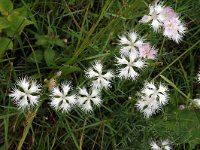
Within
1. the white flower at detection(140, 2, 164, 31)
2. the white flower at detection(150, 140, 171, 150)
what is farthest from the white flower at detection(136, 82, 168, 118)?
the white flower at detection(140, 2, 164, 31)

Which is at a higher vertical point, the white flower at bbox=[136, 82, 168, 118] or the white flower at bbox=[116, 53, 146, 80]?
the white flower at bbox=[116, 53, 146, 80]

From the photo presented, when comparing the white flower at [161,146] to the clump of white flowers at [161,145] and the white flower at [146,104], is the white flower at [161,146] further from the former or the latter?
the white flower at [146,104]

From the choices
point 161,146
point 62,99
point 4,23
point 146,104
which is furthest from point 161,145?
point 4,23

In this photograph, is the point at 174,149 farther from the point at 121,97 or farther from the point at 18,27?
the point at 18,27

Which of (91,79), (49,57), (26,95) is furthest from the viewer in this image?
(49,57)

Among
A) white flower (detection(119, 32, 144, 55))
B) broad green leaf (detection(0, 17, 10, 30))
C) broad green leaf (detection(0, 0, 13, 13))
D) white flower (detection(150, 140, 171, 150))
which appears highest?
broad green leaf (detection(0, 0, 13, 13))

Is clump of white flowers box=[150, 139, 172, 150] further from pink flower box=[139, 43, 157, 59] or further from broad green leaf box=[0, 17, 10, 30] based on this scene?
broad green leaf box=[0, 17, 10, 30]

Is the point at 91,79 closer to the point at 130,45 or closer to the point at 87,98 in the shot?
the point at 87,98
